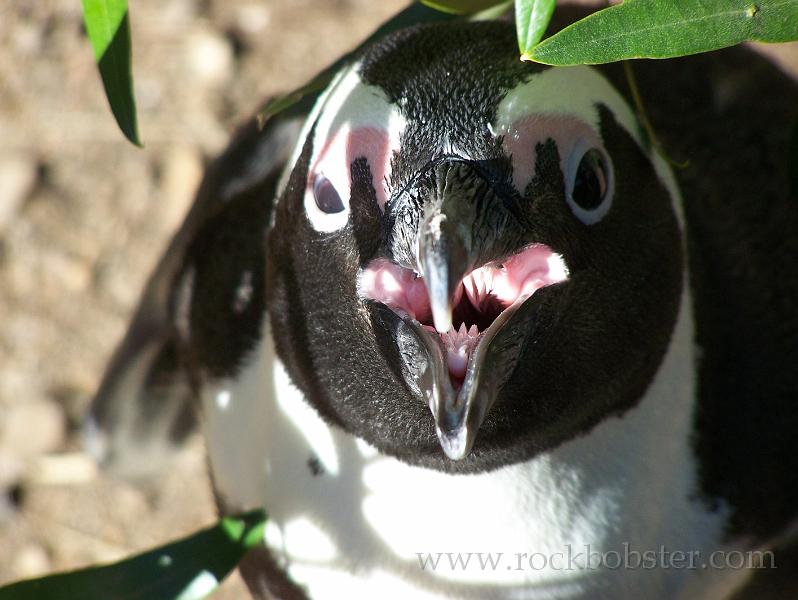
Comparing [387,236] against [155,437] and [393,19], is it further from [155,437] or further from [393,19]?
[155,437]

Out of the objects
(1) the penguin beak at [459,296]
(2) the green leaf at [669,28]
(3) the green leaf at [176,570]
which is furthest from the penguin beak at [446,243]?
(3) the green leaf at [176,570]

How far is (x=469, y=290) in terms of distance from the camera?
78 centimetres

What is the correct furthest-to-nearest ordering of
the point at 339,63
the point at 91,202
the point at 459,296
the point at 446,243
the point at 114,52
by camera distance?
1. the point at 91,202
2. the point at 339,63
3. the point at 114,52
4. the point at 459,296
5. the point at 446,243

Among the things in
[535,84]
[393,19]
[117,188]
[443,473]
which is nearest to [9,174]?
[117,188]

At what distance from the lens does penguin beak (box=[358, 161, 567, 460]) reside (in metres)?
0.68

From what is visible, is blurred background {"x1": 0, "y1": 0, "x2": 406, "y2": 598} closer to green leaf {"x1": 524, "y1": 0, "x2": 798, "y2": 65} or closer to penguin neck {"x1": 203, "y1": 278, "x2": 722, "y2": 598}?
penguin neck {"x1": 203, "y1": 278, "x2": 722, "y2": 598}

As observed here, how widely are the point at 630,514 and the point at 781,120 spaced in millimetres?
622

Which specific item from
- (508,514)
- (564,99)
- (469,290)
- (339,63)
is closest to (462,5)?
(339,63)

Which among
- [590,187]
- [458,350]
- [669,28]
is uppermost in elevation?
[669,28]

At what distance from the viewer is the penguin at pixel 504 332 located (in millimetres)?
770

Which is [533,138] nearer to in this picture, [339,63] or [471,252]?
[471,252]

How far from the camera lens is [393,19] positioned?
112 cm

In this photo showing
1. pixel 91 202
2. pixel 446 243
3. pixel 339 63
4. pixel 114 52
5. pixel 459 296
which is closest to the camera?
pixel 446 243

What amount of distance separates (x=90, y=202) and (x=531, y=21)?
1.32 meters
